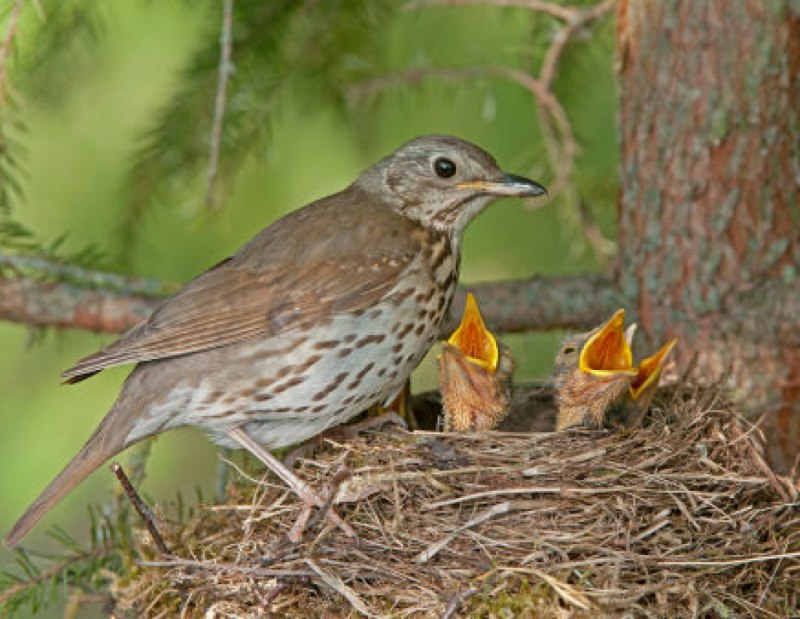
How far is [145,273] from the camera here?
526cm

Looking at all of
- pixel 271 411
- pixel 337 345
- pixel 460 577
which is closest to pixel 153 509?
pixel 271 411

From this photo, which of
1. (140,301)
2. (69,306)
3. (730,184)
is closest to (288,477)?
(140,301)

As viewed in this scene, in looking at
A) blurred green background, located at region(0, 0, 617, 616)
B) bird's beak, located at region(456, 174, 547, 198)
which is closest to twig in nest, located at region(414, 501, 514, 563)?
bird's beak, located at region(456, 174, 547, 198)

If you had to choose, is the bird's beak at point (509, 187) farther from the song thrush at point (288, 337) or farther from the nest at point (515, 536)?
the nest at point (515, 536)

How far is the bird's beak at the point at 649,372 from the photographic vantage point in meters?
4.39

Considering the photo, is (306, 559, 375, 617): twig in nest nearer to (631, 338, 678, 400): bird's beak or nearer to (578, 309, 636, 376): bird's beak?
(578, 309, 636, 376): bird's beak

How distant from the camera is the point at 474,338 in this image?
14.9 feet

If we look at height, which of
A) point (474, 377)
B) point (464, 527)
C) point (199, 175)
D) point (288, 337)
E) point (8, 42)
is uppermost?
point (8, 42)

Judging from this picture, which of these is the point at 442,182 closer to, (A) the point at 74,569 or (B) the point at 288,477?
(B) the point at 288,477

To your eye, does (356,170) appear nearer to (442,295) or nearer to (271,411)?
(442,295)

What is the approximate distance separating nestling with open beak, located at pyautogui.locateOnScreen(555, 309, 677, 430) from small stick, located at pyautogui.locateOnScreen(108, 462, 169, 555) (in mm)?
1267

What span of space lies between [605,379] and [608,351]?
0.74 feet

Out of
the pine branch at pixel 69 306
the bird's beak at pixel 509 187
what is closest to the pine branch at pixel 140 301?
the pine branch at pixel 69 306

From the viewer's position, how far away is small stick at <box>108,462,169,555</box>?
369 centimetres
